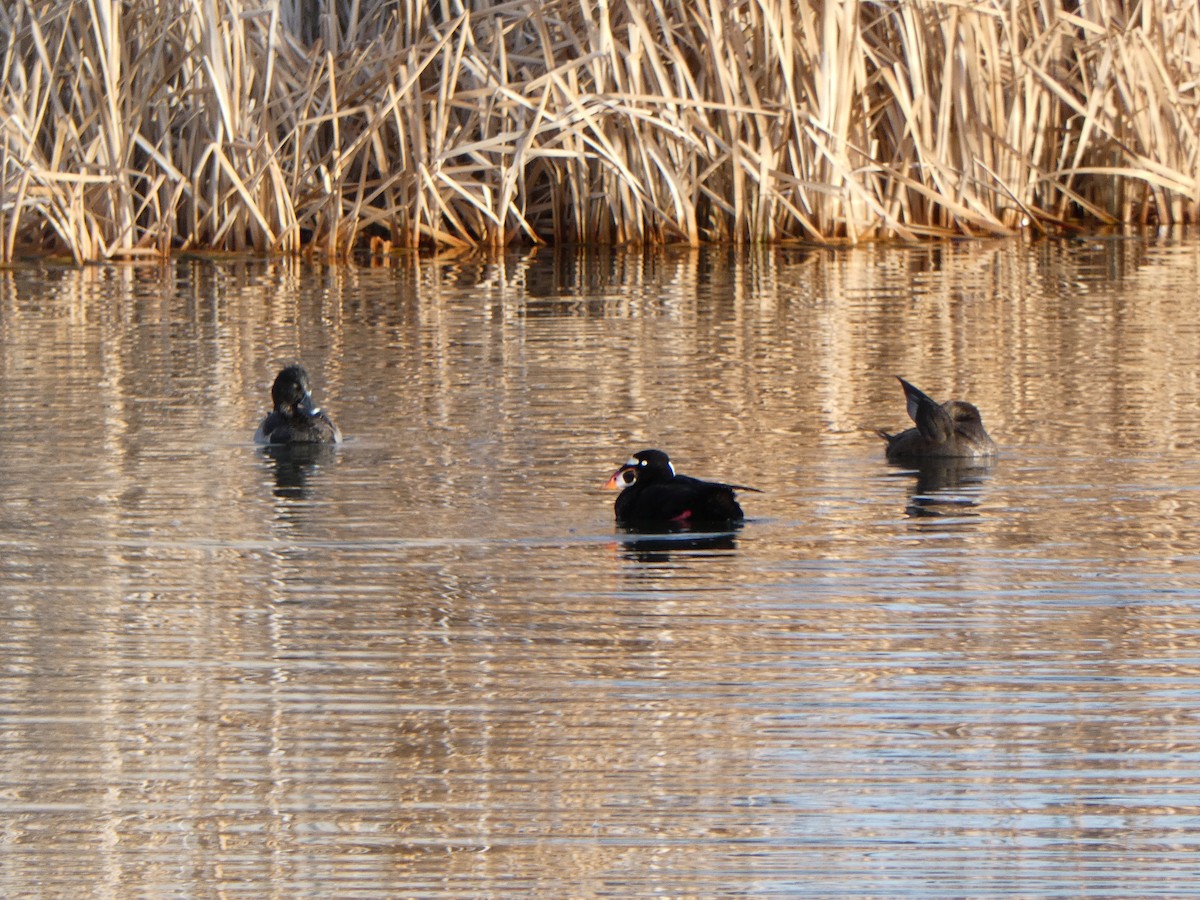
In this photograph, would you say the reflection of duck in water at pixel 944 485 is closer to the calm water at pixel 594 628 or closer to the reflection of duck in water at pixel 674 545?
the calm water at pixel 594 628

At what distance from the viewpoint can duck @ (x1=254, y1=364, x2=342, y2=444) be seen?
915 centimetres

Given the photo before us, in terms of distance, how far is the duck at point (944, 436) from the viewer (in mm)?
8648

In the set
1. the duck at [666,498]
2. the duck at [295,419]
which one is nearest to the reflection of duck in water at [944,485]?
the duck at [666,498]

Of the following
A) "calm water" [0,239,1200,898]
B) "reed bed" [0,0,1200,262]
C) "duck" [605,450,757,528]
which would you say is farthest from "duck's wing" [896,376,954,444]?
"reed bed" [0,0,1200,262]

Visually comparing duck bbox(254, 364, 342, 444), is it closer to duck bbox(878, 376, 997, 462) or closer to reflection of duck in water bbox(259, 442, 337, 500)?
reflection of duck in water bbox(259, 442, 337, 500)

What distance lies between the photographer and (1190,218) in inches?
728

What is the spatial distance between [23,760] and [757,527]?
10.1 ft

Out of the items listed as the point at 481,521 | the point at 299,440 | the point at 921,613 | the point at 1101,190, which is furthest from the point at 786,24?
the point at 921,613

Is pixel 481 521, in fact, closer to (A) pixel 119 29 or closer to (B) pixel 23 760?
(B) pixel 23 760

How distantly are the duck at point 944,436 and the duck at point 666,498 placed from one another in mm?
1183

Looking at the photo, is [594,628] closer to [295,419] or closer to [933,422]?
[933,422]

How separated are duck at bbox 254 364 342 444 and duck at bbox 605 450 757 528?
1803mm

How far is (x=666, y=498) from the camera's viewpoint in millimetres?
7465

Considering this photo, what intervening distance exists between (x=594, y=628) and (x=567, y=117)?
10.4m
